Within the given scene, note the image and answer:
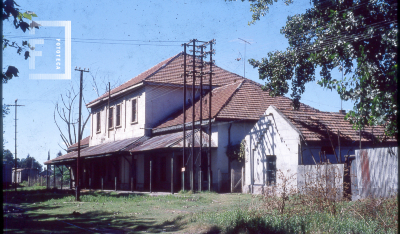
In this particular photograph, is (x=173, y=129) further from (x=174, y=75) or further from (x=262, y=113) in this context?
(x=262, y=113)

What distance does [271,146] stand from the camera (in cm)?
2047

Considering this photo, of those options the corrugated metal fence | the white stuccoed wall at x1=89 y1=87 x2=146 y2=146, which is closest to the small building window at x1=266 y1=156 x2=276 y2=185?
the corrugated metal fence

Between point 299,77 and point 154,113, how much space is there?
1450cm

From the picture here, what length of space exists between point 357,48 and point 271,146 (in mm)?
8483

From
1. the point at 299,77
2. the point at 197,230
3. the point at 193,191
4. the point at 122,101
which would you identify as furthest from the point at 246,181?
the point at 122,101

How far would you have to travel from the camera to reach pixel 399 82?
378 inches

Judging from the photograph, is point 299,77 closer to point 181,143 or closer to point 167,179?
point 181,143

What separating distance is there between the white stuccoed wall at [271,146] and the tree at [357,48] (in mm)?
3577

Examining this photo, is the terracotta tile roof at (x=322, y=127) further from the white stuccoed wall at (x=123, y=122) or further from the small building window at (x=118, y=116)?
the small building window at (x=118, y=116)

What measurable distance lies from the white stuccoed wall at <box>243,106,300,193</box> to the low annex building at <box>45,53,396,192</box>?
10cm

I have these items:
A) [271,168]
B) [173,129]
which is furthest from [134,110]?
[271,168]

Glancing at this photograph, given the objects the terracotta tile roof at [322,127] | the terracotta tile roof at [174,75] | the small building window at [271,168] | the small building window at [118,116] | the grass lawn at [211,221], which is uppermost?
the terracotta tile roof at [174,75]

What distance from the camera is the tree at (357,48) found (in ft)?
37.5

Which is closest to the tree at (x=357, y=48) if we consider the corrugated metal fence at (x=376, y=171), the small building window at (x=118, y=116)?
the corrugated metal fence at (x=376, y=171)
